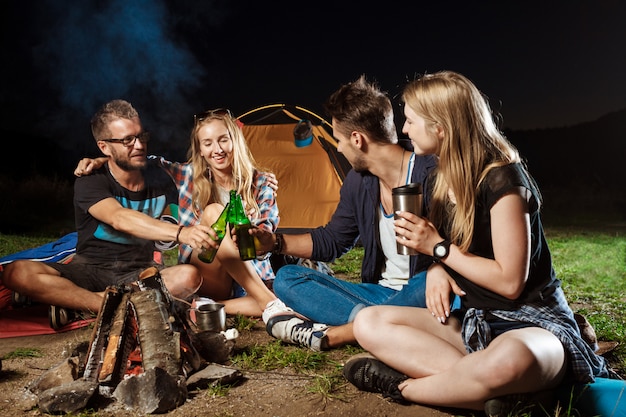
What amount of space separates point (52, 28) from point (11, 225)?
5037 millimetres

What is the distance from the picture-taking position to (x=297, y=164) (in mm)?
7406

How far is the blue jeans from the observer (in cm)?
335

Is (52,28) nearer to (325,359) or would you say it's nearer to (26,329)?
(26,329)

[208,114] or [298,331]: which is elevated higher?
[208,114]

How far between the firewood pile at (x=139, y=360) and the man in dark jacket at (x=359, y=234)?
0.53 metres

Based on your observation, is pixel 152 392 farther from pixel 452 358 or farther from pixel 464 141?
pixel 464 141

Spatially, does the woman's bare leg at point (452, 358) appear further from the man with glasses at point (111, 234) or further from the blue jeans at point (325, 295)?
the man with glasses at point (111, 234)

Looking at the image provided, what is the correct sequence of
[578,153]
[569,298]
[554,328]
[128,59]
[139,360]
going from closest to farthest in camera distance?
[554,328] → [139,360] → [569,298] → [128,59] → [578,153]

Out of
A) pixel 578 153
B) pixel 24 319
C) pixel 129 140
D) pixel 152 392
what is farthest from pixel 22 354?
pixel 578 153

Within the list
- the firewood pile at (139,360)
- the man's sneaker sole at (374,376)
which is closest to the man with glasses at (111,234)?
the firewood pile at (139,360)

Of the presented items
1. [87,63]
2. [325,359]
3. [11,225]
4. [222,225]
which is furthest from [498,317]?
[87,63]

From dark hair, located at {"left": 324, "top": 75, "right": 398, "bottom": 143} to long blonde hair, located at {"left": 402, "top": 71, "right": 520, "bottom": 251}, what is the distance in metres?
0.84

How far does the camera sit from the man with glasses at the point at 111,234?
12.9 feet

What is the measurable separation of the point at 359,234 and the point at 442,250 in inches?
48.8
